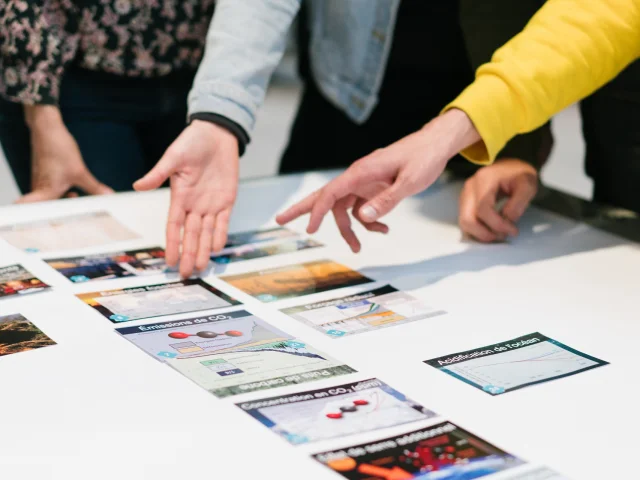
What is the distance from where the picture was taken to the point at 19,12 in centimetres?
136

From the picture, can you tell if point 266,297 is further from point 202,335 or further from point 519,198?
point 519,198

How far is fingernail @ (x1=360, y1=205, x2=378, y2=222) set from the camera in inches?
41.5

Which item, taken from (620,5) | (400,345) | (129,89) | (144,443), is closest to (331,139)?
(129,89)

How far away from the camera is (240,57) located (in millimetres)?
1269

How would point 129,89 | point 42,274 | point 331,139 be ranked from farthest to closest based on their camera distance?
point 331,139 < point 129,89 < point 42,274

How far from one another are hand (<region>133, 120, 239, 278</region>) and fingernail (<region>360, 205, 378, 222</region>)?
19 cm

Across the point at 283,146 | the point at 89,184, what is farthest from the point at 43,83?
the point at 283,146

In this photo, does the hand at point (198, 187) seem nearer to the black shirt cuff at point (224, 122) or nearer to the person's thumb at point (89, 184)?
the black shirt cuff at point (224, 122)

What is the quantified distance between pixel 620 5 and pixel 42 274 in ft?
2.61

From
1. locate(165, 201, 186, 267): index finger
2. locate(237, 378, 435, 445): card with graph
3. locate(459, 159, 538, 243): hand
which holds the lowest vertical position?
locate(237, 378, 435, 445): card with graph

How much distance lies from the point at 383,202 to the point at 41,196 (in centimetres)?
61

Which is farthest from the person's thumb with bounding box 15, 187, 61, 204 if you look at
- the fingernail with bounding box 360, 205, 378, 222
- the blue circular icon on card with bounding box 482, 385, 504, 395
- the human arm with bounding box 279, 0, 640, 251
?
the blue circular icon on card with bounding box 482, 385, 504, 395

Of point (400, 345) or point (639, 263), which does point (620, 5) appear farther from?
point (400, 345)

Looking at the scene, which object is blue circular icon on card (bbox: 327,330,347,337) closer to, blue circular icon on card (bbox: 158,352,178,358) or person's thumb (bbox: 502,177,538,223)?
blue circular icon on card (bbox: 158,352,178,358)
